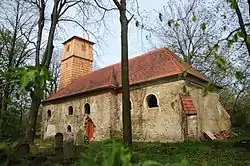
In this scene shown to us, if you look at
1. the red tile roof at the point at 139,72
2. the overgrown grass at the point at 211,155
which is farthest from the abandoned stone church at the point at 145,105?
the overgrown grass at the point at 211,155

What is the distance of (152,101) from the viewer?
2023 cm

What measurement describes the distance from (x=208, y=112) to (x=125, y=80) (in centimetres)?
1211

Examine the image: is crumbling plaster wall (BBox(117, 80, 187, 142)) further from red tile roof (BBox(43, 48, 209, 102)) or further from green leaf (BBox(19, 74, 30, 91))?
green leaf (BBox(19, 74, 30, 91))

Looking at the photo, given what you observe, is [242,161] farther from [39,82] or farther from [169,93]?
[39,82]

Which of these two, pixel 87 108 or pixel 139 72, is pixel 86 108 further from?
pixel 139 72

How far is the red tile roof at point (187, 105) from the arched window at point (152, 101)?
8.15 feet

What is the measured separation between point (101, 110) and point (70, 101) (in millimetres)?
4930

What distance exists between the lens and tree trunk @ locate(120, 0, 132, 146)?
10.2 m

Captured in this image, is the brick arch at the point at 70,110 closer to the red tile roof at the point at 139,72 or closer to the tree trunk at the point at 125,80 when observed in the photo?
the red tile roof at the point at 139,72

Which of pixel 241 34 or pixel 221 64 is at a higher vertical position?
pixel 241 34

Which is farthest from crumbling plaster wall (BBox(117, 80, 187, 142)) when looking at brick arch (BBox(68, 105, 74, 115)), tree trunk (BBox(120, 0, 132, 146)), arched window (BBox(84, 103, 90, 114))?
tree trunk (BBox(120, 0, 132, 146))

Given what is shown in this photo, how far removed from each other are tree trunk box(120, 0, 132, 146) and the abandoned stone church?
23.8ft

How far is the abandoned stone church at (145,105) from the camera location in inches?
708

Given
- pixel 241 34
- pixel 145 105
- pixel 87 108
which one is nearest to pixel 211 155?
pixel 145 105
